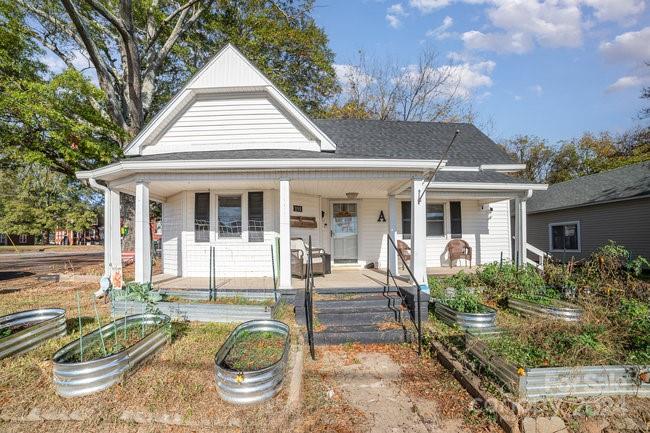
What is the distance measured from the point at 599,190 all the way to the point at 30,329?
1942 centimetres

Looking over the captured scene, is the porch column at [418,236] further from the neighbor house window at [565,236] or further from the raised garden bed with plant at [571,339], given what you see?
the neighbor house window at [565,236]

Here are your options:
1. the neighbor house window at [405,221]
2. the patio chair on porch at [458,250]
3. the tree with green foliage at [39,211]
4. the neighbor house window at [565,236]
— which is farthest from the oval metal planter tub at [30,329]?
the tree with green foliage at [39,211]

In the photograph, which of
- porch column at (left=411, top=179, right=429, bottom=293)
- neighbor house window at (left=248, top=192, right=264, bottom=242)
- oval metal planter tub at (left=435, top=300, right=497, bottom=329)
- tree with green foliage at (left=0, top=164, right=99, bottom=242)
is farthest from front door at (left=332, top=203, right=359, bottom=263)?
tree with green foliage at (left=0, top=164, right=99, bottom=242)

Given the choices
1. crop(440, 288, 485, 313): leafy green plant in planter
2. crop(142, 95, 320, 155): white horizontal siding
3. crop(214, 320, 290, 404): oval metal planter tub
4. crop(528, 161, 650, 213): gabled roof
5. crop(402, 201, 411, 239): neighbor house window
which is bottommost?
crop(214, 320, 290, 404): oval metal planter tub

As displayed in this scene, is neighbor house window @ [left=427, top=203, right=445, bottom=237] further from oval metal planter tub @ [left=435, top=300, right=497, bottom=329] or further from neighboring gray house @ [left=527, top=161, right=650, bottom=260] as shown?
neighboring gray house @ [left=527, top=161, right=650, bottom=260]

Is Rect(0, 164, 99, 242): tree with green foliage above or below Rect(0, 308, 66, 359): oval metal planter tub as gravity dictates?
above

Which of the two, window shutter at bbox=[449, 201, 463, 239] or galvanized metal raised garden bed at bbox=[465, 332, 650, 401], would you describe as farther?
window shutter at bbox=[449, 201, 463, 239]

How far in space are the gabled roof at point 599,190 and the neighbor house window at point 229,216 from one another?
1439cm

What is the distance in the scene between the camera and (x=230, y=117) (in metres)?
7.95

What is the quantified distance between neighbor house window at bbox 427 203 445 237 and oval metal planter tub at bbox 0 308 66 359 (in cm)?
937

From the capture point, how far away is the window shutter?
35.5 ft

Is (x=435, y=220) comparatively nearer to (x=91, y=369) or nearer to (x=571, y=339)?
(x=571, y=339)

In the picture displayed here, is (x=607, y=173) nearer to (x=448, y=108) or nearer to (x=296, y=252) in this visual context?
(x=448, y=108)

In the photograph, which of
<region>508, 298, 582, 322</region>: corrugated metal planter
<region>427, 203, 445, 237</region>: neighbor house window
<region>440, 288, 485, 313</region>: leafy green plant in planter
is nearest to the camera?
<region>508, 298, 582, 322</region>: corrugated metal planter
